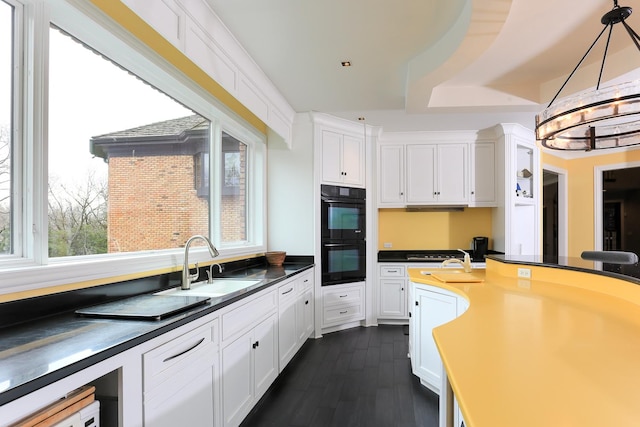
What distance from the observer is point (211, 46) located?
234cm

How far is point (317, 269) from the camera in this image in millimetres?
4359

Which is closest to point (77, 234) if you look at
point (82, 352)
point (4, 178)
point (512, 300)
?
point (4, 178)

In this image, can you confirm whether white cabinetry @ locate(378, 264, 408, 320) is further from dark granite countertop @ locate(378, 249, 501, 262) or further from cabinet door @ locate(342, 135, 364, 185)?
cabinet door @ locate(342, 135, 364, 185)

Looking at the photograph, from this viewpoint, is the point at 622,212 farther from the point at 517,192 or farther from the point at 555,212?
the point at 517,192

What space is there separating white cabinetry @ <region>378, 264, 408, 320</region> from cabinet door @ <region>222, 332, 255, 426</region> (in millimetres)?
2759

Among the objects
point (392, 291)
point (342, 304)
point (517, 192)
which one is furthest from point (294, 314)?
point (517, 192)

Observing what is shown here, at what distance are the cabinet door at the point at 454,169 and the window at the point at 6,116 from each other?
4.62m

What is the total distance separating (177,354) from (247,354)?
0.84 metres

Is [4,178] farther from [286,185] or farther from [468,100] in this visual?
[468,100]

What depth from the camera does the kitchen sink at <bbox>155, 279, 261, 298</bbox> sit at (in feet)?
7.79

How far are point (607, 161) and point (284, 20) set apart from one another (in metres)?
5.77

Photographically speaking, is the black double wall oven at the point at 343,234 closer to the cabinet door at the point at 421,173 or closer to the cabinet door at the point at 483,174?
the cabinet door at the point at 421,173

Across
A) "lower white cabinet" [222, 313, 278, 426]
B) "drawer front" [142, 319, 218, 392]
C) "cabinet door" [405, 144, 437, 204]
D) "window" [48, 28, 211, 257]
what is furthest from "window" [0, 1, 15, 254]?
"cabinet door" [405, 144, 437, 204]

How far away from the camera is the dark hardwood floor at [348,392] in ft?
8.09
